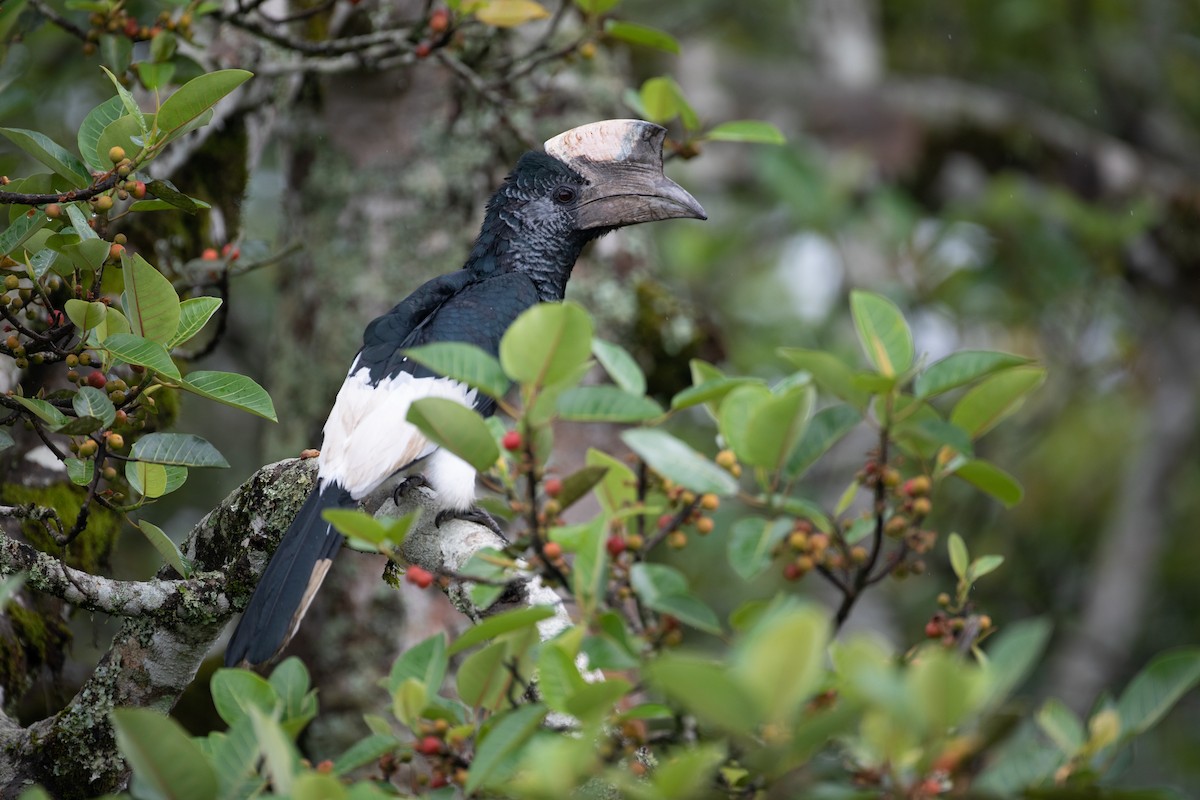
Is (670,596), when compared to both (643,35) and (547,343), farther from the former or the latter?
(643,35)

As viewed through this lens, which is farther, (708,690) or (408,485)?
(408,485)

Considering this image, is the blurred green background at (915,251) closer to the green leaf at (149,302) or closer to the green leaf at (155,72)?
the green leaf at (155,72)

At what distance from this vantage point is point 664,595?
1327 mm

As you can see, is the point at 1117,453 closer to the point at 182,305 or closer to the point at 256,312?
the point at 256,312

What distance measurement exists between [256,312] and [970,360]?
582 centimetres

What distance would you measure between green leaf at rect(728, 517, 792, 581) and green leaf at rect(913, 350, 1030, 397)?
8.6 inches

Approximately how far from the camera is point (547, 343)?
128 cm

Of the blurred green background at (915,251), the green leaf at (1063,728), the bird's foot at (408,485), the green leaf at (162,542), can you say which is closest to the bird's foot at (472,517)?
the bird's foot at (408,485)

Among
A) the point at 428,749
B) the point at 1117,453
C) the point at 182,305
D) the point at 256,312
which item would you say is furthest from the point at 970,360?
the point at 1117,453

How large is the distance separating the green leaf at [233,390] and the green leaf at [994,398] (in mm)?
976

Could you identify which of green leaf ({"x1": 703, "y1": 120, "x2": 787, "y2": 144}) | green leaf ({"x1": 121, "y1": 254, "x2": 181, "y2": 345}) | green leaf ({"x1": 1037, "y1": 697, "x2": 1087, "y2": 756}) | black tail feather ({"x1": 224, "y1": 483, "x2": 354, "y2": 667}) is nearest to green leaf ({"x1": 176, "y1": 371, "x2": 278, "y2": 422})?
green leaf ({"x1": 121, "y1": 254, "x2": 181, "y2": 345})

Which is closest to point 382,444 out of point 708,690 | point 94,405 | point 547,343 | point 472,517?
point 472,517

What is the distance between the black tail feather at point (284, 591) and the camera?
6.41 ft

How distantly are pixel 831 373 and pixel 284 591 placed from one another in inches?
42.3
